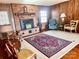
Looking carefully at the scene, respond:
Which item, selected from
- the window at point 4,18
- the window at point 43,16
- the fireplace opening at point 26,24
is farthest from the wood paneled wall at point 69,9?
the window at point 4,18

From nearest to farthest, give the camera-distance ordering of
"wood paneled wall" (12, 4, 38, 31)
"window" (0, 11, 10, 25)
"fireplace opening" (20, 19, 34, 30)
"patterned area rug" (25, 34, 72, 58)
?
1. "patterned area rug" (25, 34, 72, 58)
2. "window" (0, 11, 10, 25)
3. "wood paneled wall" (12, 4, 38, 31)
4. "fireplace opening" (20, 19, 34, 30)

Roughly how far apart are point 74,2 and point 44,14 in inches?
104

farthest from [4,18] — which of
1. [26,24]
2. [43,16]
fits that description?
[43,16]

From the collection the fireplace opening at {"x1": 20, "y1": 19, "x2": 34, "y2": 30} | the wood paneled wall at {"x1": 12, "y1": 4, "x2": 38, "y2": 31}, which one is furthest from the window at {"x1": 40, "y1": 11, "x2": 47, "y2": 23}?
the fireplace opening at {"x1": 20, "y1": 19, "x2": 34, "y2": 30}

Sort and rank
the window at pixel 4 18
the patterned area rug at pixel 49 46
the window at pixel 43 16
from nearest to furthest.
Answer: the patterned area rug at pixel 49 46 → the window at pixel 4 18 → the window at pixel 43 16

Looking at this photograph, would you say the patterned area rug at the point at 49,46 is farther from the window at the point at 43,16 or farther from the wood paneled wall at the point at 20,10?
the window at the point at 43,16

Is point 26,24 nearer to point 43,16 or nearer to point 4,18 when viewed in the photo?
point 4,18

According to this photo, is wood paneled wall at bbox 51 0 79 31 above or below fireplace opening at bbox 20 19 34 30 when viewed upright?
above

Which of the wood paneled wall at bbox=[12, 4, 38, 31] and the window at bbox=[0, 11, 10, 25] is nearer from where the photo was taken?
the window at bbox=[0, 11, 10, 25]

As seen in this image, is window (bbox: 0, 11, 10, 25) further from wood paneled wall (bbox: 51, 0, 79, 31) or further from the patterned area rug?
wood paneled wall (bbox: 51, 0, 79, 31)

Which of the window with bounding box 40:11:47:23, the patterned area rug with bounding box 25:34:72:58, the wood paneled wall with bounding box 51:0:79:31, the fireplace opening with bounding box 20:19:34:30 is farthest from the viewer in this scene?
the window with bounding box 40:11:47:23

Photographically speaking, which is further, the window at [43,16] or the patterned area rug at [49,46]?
the window at [43,16]

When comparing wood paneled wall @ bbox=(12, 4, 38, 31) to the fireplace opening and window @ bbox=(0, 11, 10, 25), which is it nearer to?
the fireplace opening

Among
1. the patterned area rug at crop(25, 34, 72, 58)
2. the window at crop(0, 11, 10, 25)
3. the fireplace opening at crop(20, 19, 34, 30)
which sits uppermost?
the window at crop(0, 11, 10, 25)
